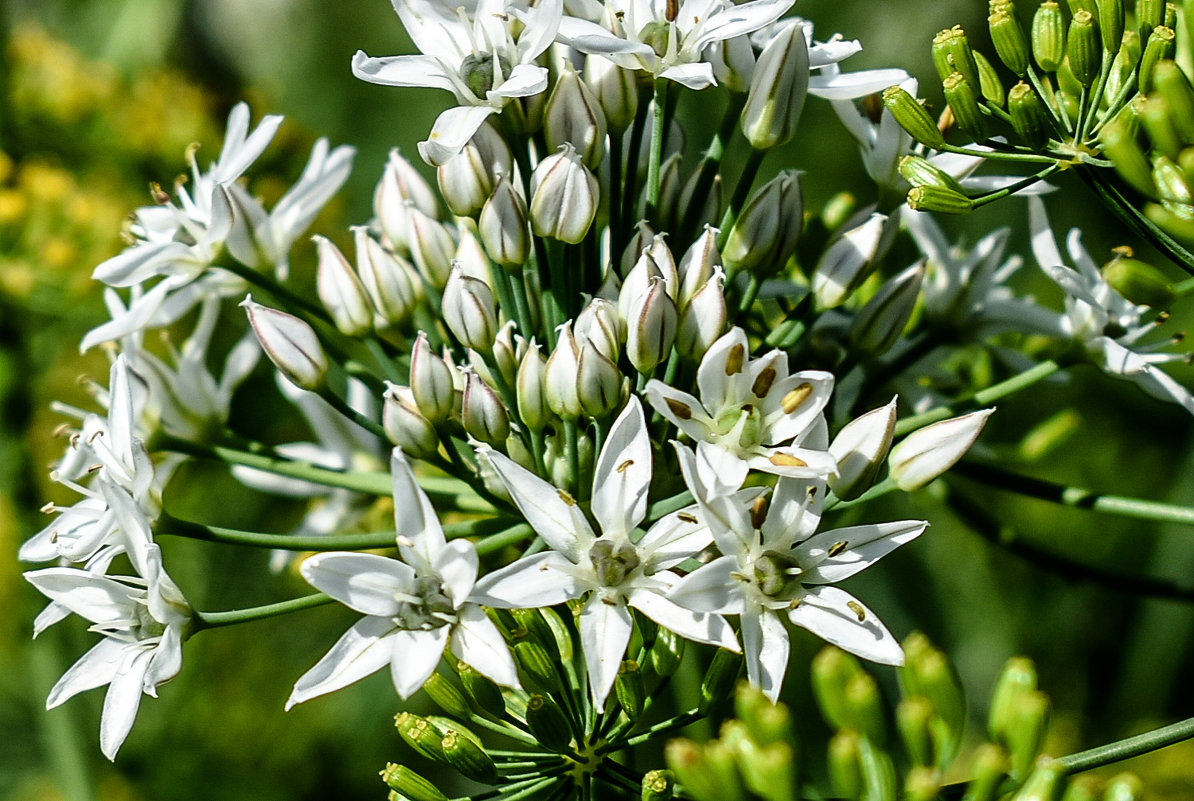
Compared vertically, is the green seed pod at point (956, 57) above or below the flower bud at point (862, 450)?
above

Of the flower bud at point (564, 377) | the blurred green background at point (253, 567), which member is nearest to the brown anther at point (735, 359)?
Answer: the flower bud at point (564, 377)

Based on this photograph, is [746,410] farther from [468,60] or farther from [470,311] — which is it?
[468,60]

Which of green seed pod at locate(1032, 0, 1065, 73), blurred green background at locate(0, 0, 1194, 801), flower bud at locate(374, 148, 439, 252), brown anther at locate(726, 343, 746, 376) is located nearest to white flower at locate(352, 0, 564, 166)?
flower bud at locate(374, 148, 439, 252)

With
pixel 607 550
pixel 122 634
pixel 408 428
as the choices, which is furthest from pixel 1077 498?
pixel 122 634

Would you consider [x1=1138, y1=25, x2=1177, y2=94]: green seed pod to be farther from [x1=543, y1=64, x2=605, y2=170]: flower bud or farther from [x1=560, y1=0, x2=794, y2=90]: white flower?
[x1=543, y1=64, x2=605, y2=170]: flower bud

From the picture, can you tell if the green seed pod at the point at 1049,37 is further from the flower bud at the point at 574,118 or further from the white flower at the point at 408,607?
the white flower at the point at 408,607

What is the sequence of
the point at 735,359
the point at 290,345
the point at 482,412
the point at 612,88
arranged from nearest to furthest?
the point at 735,359
the point at 482,412
the point at 612,88
the point at 290,345

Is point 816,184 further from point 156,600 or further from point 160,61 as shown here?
point 156,600
